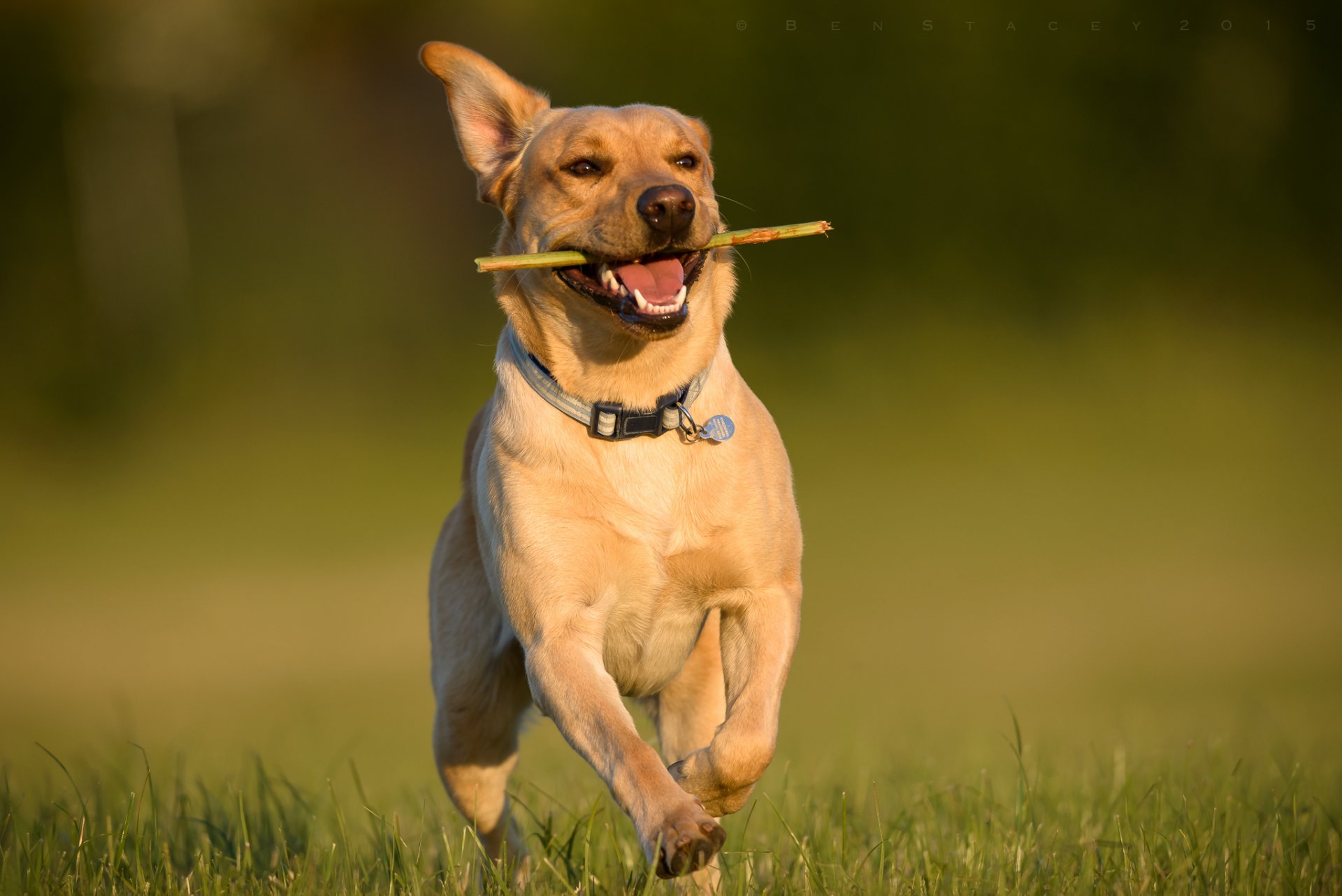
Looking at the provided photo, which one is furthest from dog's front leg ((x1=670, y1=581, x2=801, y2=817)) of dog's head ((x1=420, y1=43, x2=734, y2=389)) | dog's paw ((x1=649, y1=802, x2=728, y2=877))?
dog's head ((x1=420, y1=43, x2=734, y2=389))

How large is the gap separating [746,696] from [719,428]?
0.73 m

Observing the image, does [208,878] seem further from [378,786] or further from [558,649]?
[378,786]

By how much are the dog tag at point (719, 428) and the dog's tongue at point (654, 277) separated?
0.38m

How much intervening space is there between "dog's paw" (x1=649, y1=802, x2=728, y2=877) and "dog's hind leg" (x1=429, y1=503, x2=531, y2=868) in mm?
1545

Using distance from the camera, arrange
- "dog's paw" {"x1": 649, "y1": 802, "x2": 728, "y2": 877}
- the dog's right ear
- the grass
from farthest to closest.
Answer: the dog's right ear
the grass
"dog's paw" {"x1": 649, "y1": 802, "x2": 728, "y2": 877}

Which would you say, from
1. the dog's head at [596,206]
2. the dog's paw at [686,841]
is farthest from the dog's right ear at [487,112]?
the dog's paw at [686,841]

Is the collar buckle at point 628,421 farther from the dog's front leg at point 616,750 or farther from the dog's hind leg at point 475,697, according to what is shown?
the dog's hind leg at point 475,697

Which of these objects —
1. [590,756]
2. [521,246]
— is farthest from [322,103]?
[590,756]

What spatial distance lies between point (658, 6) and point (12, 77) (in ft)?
25.7

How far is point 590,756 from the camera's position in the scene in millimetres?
3588

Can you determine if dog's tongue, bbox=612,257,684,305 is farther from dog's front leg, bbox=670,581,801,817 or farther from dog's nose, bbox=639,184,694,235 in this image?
dog's front leg, bbox=670,581,801,817

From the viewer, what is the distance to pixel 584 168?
13.7 ft

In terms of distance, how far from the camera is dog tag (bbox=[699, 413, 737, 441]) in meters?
4.06

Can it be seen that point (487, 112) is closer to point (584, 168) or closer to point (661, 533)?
point (584, 168)
